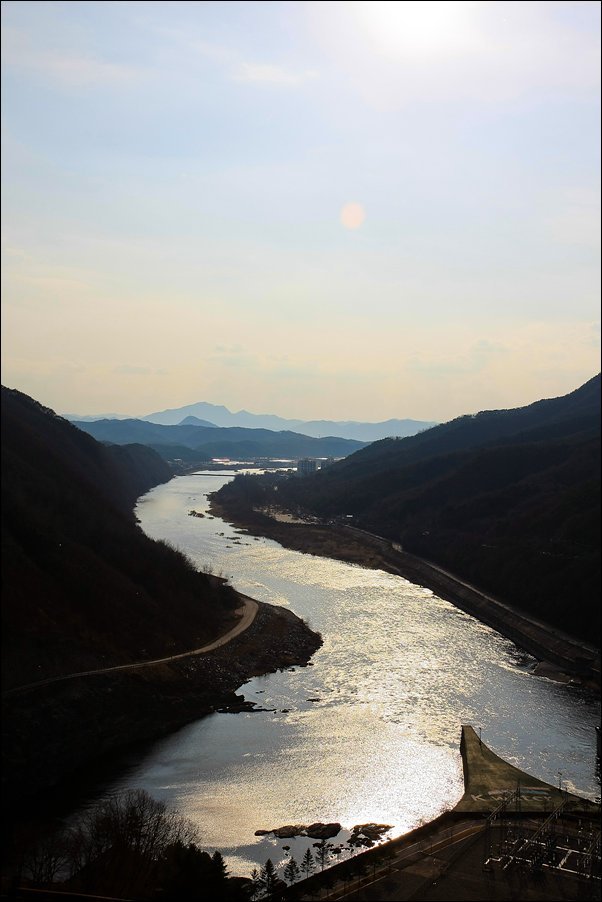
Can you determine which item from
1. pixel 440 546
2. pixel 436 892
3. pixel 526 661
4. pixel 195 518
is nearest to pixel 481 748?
pixel 436 892

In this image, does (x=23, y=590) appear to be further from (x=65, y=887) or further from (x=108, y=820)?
(x=65, y=887)

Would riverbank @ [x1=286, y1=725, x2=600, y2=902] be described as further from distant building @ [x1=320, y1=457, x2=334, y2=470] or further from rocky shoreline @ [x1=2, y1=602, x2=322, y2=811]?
distant building @ [x1=320, y1=457, x2=334, y2=470]

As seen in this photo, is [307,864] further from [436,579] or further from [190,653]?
[436,579]

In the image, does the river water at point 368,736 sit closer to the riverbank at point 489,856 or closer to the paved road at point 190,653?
the riverbank at point 489,856

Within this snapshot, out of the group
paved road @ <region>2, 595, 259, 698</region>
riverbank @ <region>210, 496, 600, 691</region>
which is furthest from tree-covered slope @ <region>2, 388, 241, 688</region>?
riverbank @ <region>210, 496, 600, 691</region>

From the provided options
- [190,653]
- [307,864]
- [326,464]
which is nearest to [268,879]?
[307,864]

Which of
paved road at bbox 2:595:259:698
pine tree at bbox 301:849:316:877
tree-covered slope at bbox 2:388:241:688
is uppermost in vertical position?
tree-covered slope at bbox 2:388:241:688
